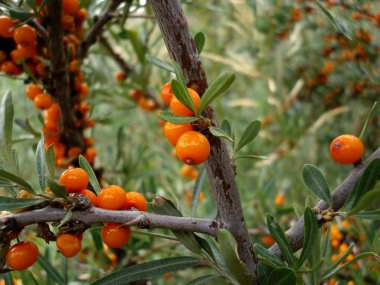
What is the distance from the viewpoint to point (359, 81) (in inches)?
83.8

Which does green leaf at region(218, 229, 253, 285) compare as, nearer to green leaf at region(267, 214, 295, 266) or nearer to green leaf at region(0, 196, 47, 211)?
green leaf at region(267, 214, 295, 266)

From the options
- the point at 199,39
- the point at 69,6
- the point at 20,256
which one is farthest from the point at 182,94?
the point at 69,6

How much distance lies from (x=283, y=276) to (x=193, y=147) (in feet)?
0.80

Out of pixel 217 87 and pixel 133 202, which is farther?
pixel 133 202

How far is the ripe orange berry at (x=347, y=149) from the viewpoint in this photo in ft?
2.14

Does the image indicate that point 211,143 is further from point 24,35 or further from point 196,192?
point 24,35

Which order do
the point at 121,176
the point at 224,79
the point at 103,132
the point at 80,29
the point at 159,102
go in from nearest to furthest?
the point at 224,79 < the point at 80,29 < the point at 121,176 < the point at 159,102 < the point at 103,132

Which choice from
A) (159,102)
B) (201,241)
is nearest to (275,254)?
(201,241)

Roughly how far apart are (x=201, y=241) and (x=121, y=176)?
858mm

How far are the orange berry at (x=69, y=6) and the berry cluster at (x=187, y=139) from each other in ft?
1.50

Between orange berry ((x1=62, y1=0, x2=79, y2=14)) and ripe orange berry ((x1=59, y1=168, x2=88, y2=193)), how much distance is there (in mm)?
470

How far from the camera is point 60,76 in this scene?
1.03 metres

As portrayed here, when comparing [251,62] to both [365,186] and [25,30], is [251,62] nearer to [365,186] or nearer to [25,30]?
[25,30]

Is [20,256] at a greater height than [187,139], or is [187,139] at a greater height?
[187,139]
